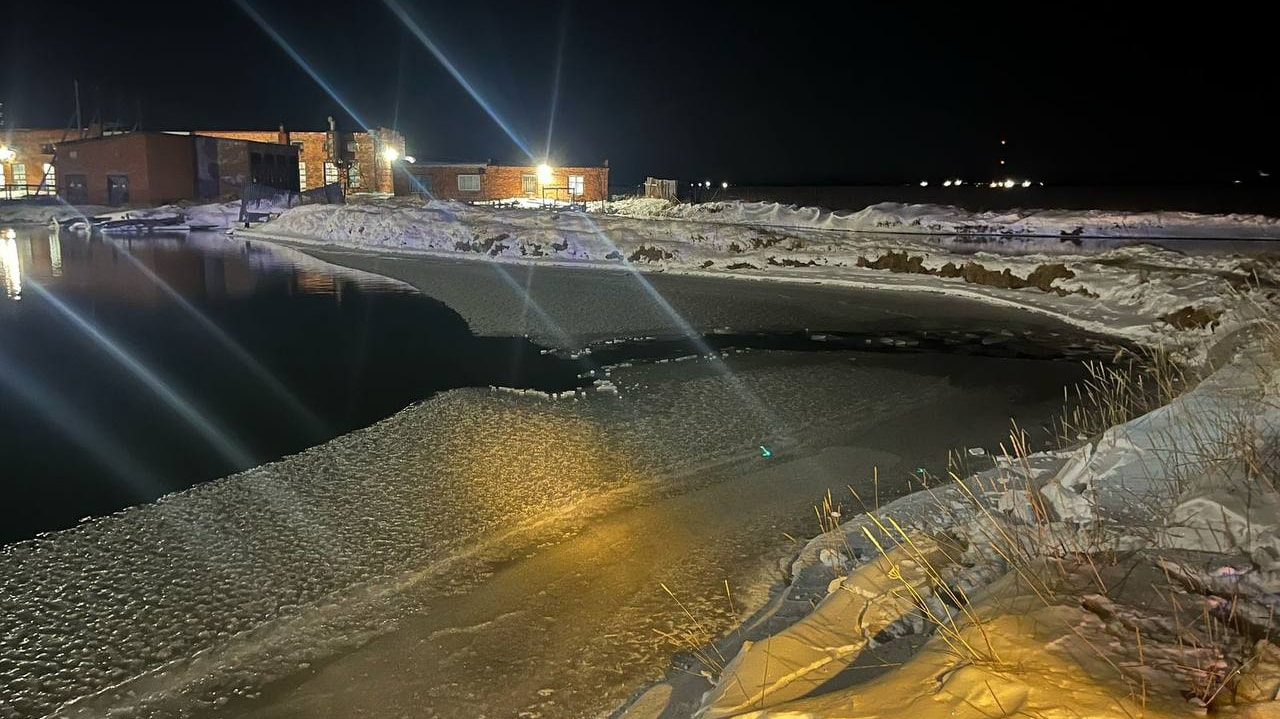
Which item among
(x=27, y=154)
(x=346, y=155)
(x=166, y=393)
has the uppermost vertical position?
(x=346, y=155)

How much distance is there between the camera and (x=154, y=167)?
182 ft

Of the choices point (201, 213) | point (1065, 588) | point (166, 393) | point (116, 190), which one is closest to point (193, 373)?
point (166, 393)

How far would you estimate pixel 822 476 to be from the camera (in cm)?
793

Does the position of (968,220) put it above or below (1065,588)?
above

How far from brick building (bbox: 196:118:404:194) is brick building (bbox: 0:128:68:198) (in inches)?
491

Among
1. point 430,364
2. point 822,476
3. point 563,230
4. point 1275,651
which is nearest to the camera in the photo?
point 1275,651

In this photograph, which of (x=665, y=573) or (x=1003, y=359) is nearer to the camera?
(x=665, y=573)

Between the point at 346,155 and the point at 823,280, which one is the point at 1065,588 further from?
the point at 346,155

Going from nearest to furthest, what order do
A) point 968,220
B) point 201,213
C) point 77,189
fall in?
point 201,213, point 968,220, point 77,189

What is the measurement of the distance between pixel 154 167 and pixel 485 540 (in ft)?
193

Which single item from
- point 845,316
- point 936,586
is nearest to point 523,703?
point 936,586

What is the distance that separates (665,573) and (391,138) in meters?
66.6

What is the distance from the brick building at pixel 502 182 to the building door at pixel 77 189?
66.6 feet

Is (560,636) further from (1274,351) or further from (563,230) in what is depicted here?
(563,230)
